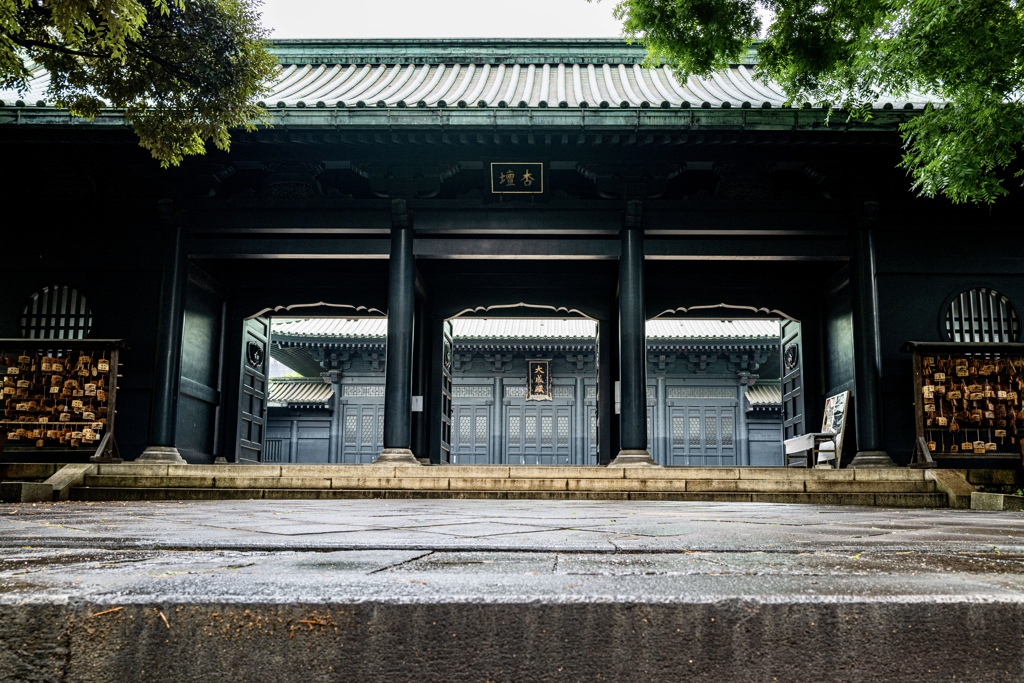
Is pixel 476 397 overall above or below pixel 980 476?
above

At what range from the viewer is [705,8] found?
7.08 meters

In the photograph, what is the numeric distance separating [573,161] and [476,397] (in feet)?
35.8

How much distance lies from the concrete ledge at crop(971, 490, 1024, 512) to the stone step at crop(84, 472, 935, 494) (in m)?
0.79

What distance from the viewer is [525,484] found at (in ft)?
26.6

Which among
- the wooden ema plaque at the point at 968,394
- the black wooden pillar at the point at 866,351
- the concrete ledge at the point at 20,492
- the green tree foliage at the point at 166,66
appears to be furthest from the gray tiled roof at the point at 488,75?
the concrete ledge at the point at 20,492

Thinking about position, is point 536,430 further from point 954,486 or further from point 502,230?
point 954,486

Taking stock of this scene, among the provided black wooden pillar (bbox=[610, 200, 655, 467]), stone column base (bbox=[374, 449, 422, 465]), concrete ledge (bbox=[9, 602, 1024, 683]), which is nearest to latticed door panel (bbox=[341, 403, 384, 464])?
stone column base (bbox=[374, 449, 422, 465])

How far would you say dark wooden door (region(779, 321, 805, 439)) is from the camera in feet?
41.1

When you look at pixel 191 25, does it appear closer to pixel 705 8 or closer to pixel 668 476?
pixel 705 8

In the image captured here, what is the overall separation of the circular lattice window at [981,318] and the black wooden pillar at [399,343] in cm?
692

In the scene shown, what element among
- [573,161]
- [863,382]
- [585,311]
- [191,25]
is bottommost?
[863,382]

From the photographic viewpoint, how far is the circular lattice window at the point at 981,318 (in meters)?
10.5

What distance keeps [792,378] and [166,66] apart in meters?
10.2

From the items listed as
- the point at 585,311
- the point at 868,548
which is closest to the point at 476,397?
the point at 585,311
